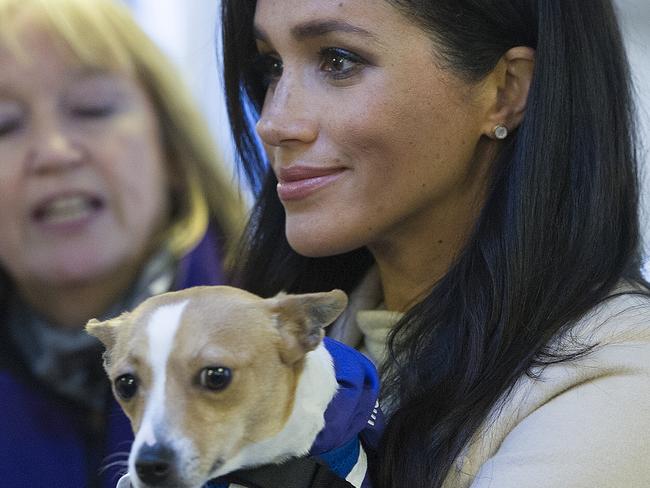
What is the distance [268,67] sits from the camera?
1766mm

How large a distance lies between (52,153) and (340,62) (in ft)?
2.65

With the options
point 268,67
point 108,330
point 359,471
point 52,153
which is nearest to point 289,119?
point 268,67

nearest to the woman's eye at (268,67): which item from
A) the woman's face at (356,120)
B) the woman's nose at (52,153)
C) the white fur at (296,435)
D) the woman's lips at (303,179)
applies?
the woman's face at (356,120)

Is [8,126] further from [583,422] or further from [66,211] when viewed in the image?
[583,422]

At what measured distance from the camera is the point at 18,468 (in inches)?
74.2

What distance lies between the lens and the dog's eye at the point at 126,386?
125cm

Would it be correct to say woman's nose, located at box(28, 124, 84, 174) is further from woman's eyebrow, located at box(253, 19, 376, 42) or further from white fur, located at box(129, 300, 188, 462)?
white fur, located at box(129, 300, 188, 462)

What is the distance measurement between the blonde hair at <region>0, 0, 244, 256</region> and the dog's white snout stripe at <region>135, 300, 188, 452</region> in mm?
960

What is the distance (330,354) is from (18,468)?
86cm

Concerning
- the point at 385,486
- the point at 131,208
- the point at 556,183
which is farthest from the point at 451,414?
the point at 131,208

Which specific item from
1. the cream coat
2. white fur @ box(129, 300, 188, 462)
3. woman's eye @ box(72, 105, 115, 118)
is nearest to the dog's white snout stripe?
white fur @ box(129, 300, 188, 462)

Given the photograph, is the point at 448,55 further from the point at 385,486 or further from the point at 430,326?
the point at 385,486

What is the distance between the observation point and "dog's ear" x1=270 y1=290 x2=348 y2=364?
1290 mm

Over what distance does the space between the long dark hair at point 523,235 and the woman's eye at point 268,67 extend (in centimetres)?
31
